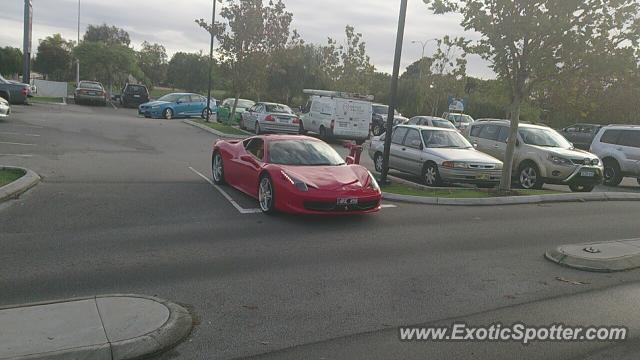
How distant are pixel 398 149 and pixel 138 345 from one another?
11.1m

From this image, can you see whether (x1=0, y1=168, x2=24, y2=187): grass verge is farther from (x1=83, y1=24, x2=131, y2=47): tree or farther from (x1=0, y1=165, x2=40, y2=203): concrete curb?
(x1=83, y1=24, x2=131, y2=47): tree

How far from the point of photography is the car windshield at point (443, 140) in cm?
1372

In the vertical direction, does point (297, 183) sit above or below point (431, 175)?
above

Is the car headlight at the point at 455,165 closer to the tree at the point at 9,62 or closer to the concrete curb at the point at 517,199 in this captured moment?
the concrete curb at the point at 517,199

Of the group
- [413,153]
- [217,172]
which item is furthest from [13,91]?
[413,153]

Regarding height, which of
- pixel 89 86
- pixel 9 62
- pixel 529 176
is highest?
pixel 9 62

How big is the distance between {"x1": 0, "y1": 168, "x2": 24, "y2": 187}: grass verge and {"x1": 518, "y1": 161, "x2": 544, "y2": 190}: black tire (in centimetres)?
1142

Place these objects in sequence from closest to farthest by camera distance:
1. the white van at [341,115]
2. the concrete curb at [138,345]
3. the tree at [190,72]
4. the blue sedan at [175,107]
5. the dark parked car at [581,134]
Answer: the concrete curb at [138,345] < the white van at [341,115] < the blue sedan at [175,107] < the dark parked car at [581,134] < the tree at [190,72]

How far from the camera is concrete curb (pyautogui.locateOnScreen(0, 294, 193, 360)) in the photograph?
377 cm

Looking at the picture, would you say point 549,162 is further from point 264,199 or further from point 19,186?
point 19,186

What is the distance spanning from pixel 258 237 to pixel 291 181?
1.35 meters

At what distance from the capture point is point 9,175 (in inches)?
400

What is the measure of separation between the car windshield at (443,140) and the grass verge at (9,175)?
29.6ft

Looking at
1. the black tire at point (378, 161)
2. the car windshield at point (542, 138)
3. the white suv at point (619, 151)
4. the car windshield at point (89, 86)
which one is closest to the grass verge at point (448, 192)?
the car windshield at point (542, 138)
